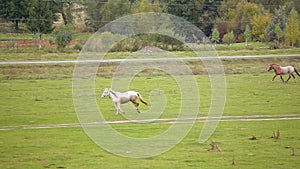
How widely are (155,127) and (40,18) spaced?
126 ft

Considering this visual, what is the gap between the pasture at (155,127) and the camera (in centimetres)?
1827

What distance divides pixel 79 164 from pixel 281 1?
205 feet

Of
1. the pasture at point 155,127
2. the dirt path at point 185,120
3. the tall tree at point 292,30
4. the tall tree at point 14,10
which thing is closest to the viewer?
the pasture at point 155,127

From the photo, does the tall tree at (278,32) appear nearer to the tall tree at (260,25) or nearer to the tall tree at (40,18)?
the tall tree at (260,25)

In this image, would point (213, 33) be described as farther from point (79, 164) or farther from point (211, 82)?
point (79, 164)

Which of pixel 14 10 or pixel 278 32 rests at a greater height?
pixel 14 10

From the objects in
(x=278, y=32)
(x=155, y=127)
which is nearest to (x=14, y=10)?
(x=278, y=32)

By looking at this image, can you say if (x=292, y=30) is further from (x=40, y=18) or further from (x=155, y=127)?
(x=155, y=127)

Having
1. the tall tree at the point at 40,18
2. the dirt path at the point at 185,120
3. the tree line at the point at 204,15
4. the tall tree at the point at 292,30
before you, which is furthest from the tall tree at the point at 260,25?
the dirt path at the point at 185,120

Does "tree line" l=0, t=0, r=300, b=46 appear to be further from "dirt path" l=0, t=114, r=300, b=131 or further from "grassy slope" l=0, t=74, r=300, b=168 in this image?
"dirt path" l=0, t=114, r=300, b=131

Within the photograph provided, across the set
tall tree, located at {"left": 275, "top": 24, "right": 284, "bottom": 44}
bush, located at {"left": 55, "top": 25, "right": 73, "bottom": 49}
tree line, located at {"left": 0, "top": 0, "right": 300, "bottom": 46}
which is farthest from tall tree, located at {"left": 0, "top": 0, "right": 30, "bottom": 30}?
tall tree, located at {"left": 275, "top": 24, "right": 284, "bottom": 44}

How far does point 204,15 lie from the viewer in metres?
69.0

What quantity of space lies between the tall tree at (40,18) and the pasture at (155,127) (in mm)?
20023

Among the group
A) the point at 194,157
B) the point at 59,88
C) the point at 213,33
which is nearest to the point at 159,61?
the point at 59,88
